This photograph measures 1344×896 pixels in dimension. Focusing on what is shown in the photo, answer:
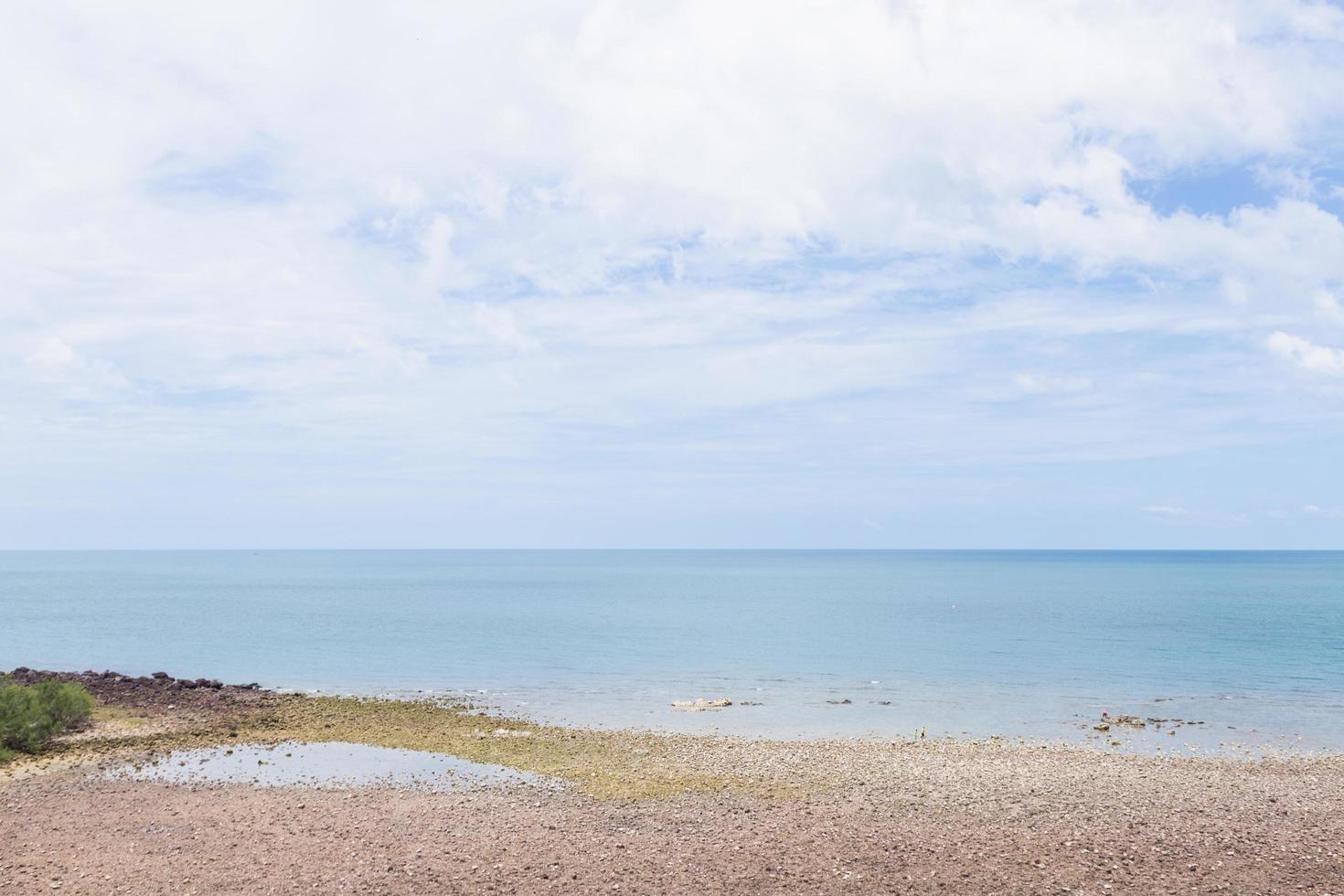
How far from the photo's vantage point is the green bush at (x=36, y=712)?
28.1 meters

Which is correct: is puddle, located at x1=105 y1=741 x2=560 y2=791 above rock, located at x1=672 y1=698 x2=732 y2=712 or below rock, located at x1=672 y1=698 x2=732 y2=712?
above

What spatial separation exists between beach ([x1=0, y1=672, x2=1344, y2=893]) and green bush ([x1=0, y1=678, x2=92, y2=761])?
3.09 feet

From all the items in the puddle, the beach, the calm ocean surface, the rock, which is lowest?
the calm ocean surface

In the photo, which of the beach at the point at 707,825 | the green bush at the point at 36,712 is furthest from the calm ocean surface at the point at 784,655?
the green bush at the point at 36,712

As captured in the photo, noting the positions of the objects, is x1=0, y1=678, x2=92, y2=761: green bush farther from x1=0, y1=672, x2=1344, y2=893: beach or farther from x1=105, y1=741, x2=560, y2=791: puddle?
x1=105, y1=741, x2=560, y2=791: puddle

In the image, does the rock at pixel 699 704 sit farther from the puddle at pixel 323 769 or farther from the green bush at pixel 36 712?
the green bush at pixel 36 712

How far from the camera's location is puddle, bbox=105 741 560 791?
2508 centimetres

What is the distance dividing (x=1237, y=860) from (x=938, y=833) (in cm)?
540

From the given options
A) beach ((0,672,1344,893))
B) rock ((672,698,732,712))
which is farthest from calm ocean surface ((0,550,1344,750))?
beach ((0,672,1344,893))

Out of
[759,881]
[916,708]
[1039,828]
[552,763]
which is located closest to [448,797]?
[552,763]

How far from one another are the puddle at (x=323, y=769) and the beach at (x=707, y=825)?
639 millimetres

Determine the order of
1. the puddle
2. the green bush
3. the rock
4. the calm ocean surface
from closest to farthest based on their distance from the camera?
the puddle → the green bush → the calm ocean surface → the rock

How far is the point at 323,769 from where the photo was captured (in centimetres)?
2700

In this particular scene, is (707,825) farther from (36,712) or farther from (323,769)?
(36,712)
